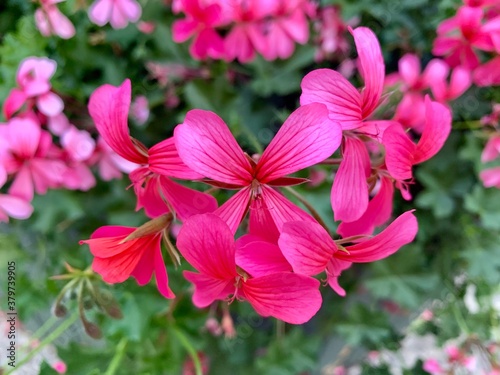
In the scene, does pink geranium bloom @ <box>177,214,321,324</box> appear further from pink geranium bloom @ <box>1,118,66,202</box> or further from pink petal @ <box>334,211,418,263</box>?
pink geranium bloom @ <box>1,118,66,202</box>

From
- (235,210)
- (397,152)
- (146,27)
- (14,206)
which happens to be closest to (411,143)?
(397,152)

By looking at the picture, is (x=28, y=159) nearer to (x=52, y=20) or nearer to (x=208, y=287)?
(x=52, y=20)

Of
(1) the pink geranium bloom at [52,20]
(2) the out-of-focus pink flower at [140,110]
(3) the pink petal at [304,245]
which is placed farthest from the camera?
(2) the out-of-focus pink flower at [140,110]

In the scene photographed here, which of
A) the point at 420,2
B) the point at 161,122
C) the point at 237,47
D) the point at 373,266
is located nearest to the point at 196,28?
the point at 237,47

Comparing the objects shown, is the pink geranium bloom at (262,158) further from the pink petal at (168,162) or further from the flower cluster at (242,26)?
the flower cluster at (242,26)

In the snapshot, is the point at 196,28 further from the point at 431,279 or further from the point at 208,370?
the point at 208,370

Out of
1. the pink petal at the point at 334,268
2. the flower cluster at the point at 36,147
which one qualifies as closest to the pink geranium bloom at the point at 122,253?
the pink petal at the point at 334,268

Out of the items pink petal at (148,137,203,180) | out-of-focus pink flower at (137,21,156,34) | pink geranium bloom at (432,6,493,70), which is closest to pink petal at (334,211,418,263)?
pink petal at (148,137,203,180)
